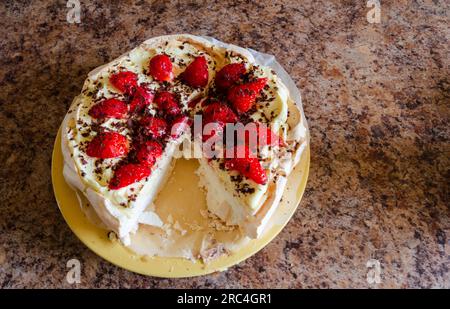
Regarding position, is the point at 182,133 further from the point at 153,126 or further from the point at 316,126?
the point at 316,126

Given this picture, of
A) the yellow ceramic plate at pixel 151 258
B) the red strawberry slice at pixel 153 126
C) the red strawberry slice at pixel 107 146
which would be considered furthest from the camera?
the red strawberry slice at pixel 153 126

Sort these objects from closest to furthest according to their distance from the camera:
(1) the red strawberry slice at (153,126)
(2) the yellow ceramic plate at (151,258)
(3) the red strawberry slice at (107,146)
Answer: (2) the yellow ceramic plate at (151,258) < (3) the red strawberry slice at (107,146) < (1) the red strawberry slice at (153,126)

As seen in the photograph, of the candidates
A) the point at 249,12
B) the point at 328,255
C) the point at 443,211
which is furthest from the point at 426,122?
the point at 249,12

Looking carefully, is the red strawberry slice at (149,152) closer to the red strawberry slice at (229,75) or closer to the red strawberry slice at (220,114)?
the red strawberry slice at (220,114)

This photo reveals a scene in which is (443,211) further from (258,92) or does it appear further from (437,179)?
(258,92)

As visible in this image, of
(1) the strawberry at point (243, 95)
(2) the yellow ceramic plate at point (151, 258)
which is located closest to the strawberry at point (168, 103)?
(1) the strawberry at point (243, 95)

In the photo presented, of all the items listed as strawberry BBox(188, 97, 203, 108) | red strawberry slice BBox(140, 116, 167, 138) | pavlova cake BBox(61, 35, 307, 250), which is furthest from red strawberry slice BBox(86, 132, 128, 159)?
strawberry BBox(188, 97, 203, 108)
